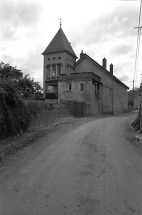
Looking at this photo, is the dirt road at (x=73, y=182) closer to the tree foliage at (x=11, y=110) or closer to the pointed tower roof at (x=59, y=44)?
the tree foliage at (x=11, y=110)

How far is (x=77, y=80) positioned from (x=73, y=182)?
24.2 metres

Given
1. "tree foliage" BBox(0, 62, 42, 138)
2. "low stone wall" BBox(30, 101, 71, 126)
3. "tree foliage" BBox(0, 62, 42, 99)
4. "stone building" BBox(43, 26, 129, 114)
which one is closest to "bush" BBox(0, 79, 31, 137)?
"tree foliage" BBox(0, 62, 42, 138)

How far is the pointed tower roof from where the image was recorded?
37.7 meters

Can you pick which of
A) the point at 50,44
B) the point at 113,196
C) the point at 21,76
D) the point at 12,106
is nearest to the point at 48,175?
the point at 113,196

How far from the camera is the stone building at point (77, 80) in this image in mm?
28188

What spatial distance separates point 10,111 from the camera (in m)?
10.5

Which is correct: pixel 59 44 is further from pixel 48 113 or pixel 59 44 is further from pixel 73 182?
pixel 73 182

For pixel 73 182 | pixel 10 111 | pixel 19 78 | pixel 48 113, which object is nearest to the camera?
pixel 73 182

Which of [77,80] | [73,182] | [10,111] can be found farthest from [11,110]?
[77,80]

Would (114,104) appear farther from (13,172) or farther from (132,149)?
(13,172)

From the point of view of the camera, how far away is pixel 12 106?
11.0 meters

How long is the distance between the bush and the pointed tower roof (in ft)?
90.8

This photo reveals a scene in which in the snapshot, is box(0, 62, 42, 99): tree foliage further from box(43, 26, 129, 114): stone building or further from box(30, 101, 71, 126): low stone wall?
box(30, 101, 71, 126): low stone wall

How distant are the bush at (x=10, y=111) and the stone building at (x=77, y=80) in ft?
52.6
